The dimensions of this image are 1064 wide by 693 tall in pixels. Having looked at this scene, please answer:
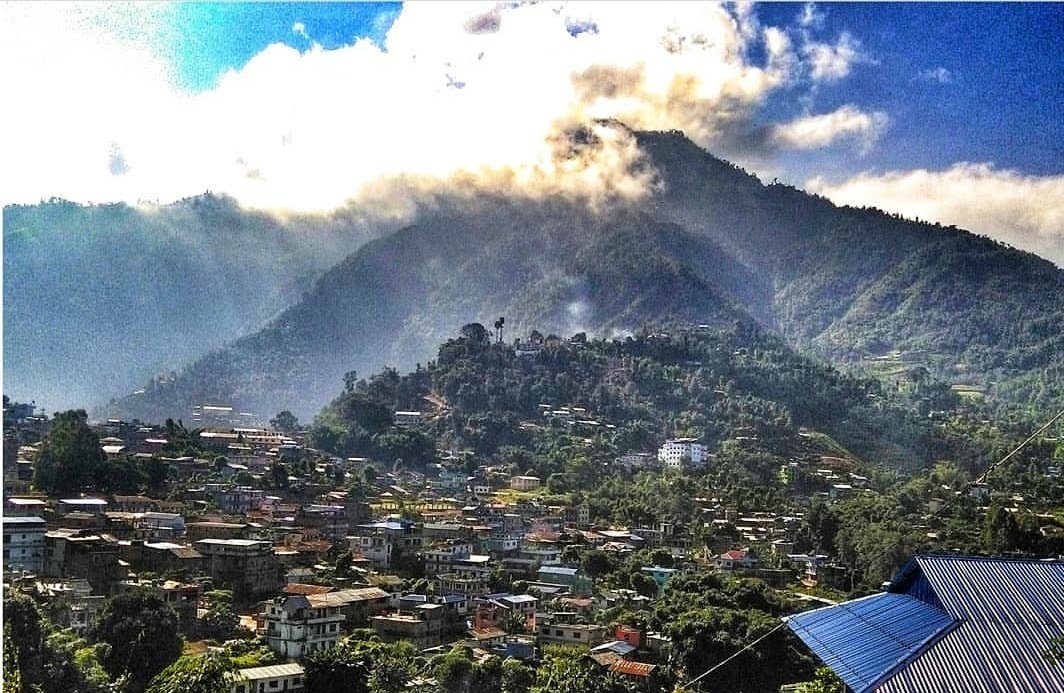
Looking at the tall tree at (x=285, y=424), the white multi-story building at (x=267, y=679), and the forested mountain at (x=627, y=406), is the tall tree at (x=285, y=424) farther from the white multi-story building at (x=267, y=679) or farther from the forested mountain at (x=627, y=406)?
the white multi-story building at (x=267, y=679)

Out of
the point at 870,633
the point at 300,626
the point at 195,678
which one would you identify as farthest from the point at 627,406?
the point at 870,633

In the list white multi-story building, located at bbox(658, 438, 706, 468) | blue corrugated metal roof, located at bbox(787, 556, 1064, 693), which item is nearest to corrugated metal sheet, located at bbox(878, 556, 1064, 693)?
blue corrugated metal roof, located at bbox(787, 556, 1064, 693)

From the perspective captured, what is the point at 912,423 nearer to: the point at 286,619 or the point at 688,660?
the point at 688,660

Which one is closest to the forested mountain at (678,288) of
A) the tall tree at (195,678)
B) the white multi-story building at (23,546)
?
the white multi-story building at (23,546)

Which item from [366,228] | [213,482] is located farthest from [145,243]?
[213,482]

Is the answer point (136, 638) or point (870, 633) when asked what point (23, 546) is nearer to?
point (136, 638)

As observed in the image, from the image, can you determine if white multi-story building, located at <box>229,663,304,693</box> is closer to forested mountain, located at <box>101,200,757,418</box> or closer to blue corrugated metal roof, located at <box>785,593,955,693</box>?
blue corrugated metal roof, located at <box>785,593,955,693</box>
